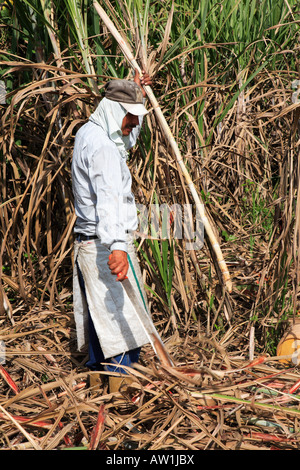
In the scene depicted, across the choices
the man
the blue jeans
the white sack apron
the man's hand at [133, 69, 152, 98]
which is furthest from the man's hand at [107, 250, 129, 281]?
the man's hand at [133, 69, 152, 98]

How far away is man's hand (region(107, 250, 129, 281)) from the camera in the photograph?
6.86 feet

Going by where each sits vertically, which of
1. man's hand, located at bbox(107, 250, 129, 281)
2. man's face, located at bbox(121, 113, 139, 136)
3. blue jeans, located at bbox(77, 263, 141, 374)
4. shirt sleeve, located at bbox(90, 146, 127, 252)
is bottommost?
blue jeans, located at bbox(77, 263, 141, 374)

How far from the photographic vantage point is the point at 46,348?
294cm

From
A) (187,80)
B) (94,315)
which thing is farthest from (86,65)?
(94,315)

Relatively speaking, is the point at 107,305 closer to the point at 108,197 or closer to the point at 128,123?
the point at 108,197

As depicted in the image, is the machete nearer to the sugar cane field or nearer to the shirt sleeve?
the sugar cane field

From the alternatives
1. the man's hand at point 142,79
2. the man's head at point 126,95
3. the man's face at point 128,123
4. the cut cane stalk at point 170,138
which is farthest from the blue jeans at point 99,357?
the man's hand at point 142,79

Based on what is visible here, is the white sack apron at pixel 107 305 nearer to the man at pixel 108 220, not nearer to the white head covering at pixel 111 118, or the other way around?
the man at pixel 108 220

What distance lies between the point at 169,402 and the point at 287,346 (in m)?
0.76

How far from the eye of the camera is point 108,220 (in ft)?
7.00

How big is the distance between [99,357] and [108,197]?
820 mm

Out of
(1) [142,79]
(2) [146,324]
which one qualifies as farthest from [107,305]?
(1) [142,79]

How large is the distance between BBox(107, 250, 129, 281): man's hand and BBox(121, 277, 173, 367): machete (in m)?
0.07

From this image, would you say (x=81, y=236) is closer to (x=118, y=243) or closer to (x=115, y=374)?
(x=118, y=243)
